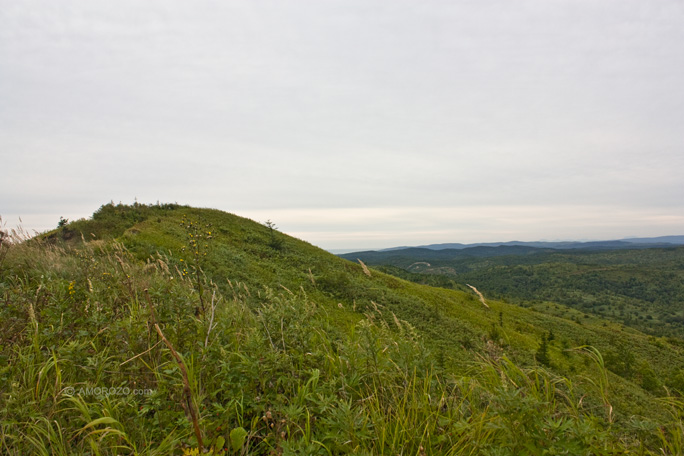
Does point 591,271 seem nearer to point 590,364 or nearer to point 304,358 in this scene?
point 590,364

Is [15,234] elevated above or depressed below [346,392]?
above

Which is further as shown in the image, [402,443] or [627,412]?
[627,412]

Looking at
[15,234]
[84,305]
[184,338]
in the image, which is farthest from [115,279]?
[15,234]

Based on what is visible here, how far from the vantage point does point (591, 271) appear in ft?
474

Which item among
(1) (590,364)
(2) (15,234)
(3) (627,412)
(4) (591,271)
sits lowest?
(4) (591,271)

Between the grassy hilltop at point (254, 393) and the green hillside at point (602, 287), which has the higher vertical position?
the grassy hilltop at point (254, 393)

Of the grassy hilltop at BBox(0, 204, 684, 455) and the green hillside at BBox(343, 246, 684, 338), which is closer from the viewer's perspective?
the grassy hilltop at BBox(0, 204, 684, 455)

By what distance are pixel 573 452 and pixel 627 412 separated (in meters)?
11.4

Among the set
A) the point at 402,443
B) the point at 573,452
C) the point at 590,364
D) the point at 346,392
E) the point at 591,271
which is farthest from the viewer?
the point at 591,271

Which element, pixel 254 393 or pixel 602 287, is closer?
pixel 254 393

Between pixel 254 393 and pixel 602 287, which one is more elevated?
pixel 254 393

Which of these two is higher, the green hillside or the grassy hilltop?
the grassy hilltop

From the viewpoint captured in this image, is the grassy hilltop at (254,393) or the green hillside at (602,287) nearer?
the grassy hilltop at (254,393)

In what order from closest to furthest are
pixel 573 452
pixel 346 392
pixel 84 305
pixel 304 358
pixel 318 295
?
1. pixel 573 452
2. pixel 346 392
3. pixel 304 358
4. pixel 84 305
5. pixel 318 295
